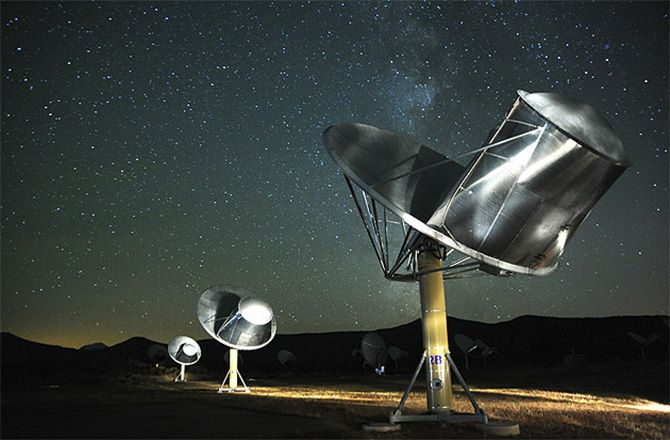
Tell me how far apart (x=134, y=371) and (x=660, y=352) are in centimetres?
6365

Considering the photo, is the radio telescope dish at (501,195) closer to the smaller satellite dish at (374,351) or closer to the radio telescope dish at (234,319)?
the radio telescope dish at (234,319)

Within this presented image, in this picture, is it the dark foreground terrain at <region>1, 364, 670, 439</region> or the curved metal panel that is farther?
the dark foreground terrain at <region>1, 364, 670, 439</region>

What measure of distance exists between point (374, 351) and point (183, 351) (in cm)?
1985

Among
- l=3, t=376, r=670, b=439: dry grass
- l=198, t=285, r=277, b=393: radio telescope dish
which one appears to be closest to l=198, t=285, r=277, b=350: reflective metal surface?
l=198, t=285, r=277, b=393: radio telescope dish

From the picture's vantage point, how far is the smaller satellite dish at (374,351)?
51.4 m

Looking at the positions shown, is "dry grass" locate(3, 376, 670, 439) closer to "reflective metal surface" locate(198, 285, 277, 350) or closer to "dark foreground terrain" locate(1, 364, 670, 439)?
"dark foreground terrain" locate(1, 364, 670, 439)

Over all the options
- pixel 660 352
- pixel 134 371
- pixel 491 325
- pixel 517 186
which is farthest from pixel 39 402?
pixel 491 325

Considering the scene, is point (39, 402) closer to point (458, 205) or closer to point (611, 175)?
point (458, 205)

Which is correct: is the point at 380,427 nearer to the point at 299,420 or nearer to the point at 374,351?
the point at 299,420

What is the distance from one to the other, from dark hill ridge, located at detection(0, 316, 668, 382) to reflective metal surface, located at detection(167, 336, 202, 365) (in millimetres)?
6193

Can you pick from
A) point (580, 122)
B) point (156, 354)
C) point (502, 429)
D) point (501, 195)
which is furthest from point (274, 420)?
point (156, 354)

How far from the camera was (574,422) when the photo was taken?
1290 centimetres

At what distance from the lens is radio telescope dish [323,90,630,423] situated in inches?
426

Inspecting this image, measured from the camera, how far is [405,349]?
111 meters
